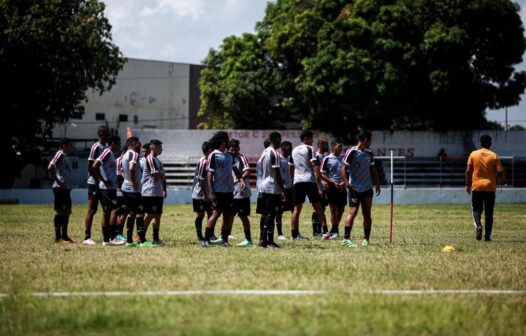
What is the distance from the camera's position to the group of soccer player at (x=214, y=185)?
621 inches

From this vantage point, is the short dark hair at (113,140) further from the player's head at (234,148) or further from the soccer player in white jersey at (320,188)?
the soccer player in white jersey at (320,188)

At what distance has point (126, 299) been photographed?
8.64 m

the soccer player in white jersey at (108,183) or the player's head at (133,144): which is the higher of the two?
the player's head at (133,144)

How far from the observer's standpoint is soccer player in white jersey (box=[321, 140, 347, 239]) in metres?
18.7

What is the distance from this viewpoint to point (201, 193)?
17562mm

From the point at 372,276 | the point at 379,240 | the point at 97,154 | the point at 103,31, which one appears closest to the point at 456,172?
the point at 103,31

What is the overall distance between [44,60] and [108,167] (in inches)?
1334

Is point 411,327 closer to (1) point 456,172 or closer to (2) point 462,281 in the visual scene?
(2) point 462,281

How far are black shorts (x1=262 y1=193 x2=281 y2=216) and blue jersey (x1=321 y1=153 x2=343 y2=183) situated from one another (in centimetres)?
344

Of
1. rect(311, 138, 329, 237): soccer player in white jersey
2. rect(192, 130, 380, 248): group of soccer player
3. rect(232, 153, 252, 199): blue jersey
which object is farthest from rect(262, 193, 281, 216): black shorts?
rect(311, 138, 329, 237): soccer player in white jersey

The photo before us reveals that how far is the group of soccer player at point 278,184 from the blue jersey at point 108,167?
5.63 feet

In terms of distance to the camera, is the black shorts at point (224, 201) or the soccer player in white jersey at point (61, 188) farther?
the soccer player in white jersey at point (61, 188)

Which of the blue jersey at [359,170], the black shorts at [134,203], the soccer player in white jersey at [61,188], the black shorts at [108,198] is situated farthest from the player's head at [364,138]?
the soccer player in white jersey at [61,188]

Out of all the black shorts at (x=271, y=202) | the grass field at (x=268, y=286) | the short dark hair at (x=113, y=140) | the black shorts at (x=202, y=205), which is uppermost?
the short dark hair at (x=113, y=140)
